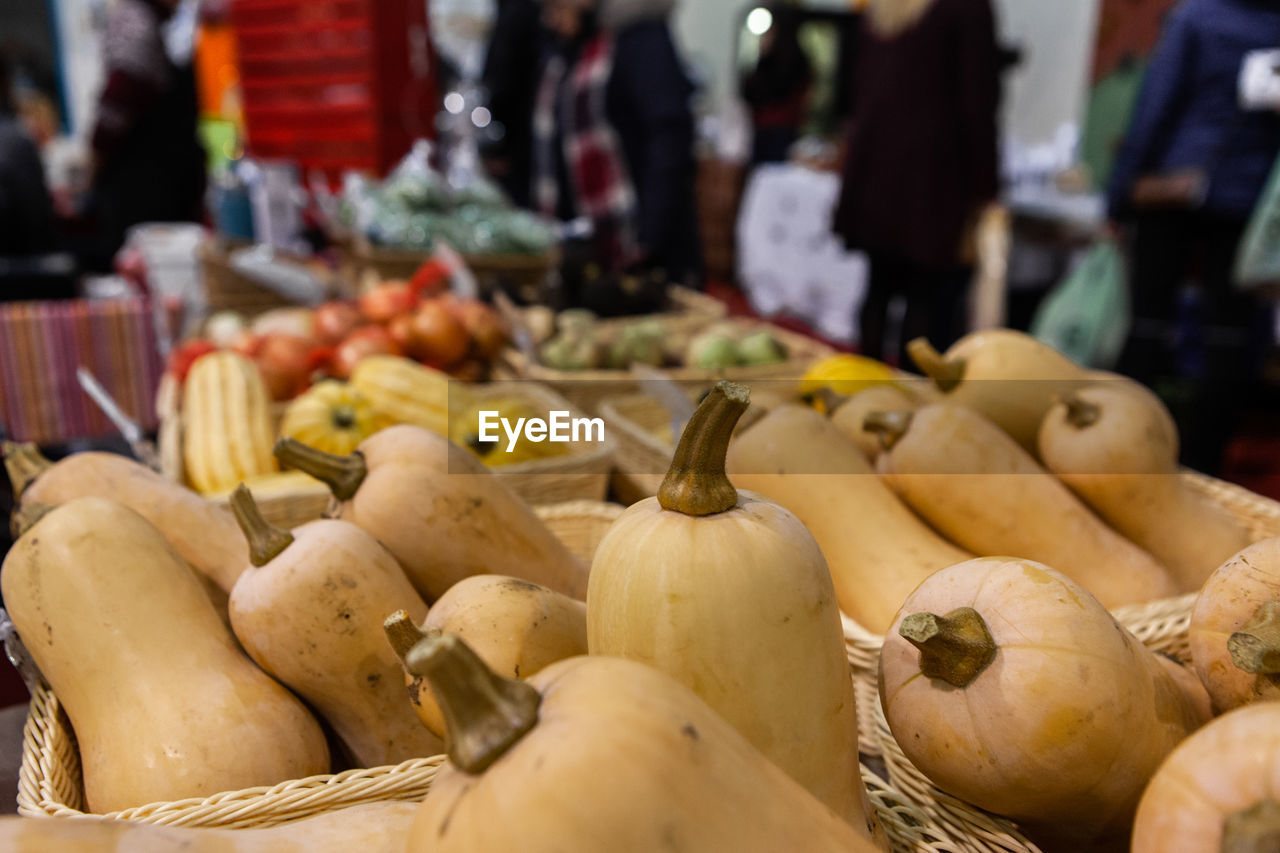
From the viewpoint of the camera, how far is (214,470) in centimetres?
139

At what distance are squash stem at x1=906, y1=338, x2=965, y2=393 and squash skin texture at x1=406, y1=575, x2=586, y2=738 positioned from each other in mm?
639

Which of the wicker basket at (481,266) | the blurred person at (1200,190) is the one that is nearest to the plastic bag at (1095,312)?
the blurred person at (1200,190)

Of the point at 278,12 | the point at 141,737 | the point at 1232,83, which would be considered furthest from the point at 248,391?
the point at 278,12

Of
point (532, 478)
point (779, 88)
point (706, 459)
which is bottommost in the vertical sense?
point (532, 478)

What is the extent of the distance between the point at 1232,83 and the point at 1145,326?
88cm

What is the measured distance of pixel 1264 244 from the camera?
2396 millimetres

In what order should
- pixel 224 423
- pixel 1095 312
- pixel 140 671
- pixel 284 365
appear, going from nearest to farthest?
1. pixel 140 671
2. pixel 224 423
3. pixel 284 365
4. pixel 1095 312

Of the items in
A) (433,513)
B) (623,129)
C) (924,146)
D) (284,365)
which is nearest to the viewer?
(433,513)

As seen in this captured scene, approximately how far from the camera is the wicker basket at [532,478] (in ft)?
3.84

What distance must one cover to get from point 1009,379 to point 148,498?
109 centimetres

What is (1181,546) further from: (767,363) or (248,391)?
(248,391)

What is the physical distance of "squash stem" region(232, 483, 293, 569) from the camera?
76 cm

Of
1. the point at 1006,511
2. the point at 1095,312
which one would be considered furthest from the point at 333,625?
the point at 1095,312

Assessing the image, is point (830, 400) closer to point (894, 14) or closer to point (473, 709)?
point (473, 709)
